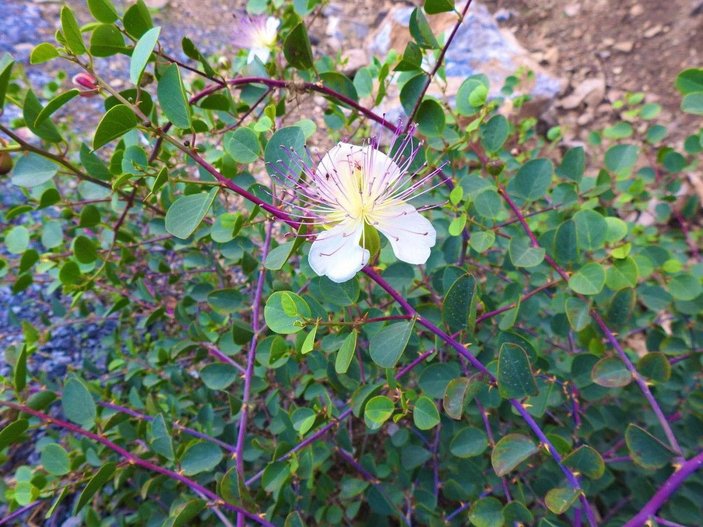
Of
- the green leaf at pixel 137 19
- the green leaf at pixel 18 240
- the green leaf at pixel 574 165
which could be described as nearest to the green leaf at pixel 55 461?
the green leaf at pixel 18 240

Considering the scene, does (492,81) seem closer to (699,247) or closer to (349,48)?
(349,48)

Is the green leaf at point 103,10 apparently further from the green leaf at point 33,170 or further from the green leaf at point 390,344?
the green leaf at point 390,344

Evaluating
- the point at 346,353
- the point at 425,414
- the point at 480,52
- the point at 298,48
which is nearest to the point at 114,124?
the point at 298,48

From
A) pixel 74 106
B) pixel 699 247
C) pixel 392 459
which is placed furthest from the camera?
pixel 74 106

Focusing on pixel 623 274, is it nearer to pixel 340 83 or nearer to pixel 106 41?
pixel 340 83

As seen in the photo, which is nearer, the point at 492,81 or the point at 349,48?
the point at 492,81

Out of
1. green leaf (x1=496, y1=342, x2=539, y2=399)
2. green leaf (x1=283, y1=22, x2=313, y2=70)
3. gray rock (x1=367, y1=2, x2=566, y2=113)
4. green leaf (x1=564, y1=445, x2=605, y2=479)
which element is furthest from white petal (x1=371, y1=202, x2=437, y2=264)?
gray rock (x1=367, y1=2, x2=566, y2=113)

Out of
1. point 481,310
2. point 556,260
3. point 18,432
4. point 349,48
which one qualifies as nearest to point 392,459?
point 481,310
